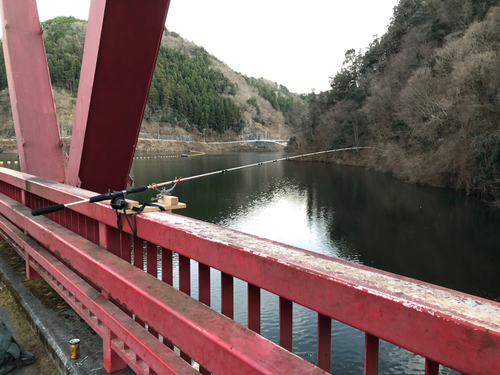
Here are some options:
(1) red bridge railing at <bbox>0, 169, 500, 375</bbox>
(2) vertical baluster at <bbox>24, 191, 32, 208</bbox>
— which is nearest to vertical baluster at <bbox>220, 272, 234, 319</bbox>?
(1) red bridge railing at <bbox>0, 169, 500, 375</bbox>

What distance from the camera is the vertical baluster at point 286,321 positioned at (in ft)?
3.33

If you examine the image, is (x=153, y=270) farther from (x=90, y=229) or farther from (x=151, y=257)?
(x=90, y=229)

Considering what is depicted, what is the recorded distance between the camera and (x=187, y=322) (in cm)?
107

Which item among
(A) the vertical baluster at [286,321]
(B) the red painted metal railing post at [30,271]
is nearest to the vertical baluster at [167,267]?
(A) the vertical baluster at [286,321]

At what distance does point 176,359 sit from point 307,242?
794 centimetres

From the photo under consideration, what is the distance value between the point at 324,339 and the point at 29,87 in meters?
2.99

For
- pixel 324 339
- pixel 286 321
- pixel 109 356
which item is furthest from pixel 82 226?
pixel 324 339

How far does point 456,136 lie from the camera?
49.7 feet

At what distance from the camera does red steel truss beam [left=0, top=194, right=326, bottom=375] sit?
2.87ft

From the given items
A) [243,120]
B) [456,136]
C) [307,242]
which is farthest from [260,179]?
[243,120]

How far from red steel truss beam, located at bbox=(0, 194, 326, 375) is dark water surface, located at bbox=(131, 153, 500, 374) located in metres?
3.46

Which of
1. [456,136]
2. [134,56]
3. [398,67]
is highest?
[398,67]

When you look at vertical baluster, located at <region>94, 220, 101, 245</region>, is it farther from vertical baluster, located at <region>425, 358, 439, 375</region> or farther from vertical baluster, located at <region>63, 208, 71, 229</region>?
vertical baluster, located at <region>425, 358, 439, 375</region>

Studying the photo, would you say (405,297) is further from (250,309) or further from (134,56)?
(134,56)
